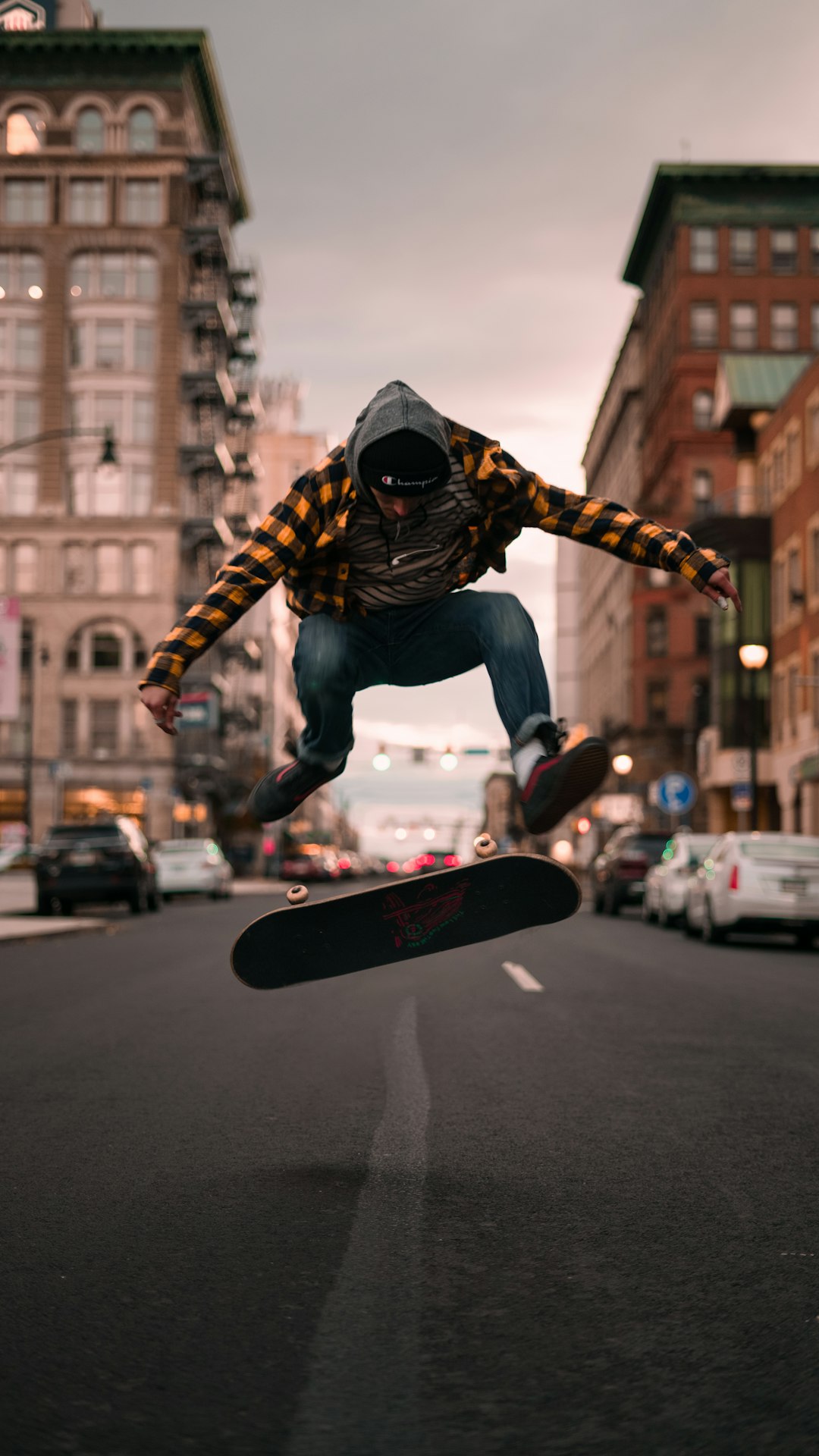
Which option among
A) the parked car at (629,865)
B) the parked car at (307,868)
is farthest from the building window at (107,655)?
the parked car at (629,865)

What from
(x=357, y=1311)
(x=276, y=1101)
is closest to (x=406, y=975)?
(x=276, y=1101)

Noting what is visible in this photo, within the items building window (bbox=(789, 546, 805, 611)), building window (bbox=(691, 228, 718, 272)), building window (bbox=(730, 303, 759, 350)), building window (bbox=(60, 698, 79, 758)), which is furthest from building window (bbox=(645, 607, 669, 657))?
building window (bbox=(789, 546, 805, 611))

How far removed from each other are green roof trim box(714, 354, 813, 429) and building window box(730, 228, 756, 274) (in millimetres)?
17127

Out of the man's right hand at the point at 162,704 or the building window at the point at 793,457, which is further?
the building window at the point at 793,457

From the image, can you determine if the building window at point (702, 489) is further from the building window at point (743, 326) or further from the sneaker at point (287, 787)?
the sneaker at point (287, 787)

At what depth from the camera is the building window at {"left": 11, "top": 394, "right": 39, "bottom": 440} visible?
71.8 m

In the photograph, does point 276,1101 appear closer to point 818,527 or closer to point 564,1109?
point 564,1109

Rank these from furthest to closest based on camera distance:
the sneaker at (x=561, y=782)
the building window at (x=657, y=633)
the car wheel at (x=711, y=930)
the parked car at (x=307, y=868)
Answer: the building window at (x=657, y=633) → the parked car at (x=307, y=868) → the car wheel at (x=711, y=930) → the sneaker at (x=561, y=782)

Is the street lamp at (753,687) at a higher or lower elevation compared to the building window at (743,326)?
lower

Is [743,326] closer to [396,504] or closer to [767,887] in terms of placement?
[767,887]

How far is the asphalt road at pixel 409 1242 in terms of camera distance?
9.34 ft

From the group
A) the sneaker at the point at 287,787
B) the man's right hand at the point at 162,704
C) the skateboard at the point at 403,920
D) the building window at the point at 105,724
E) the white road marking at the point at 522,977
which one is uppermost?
the building window at the point at 105,724

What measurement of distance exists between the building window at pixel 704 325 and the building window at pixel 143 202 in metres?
25.1

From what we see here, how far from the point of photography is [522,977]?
13.5 metres
